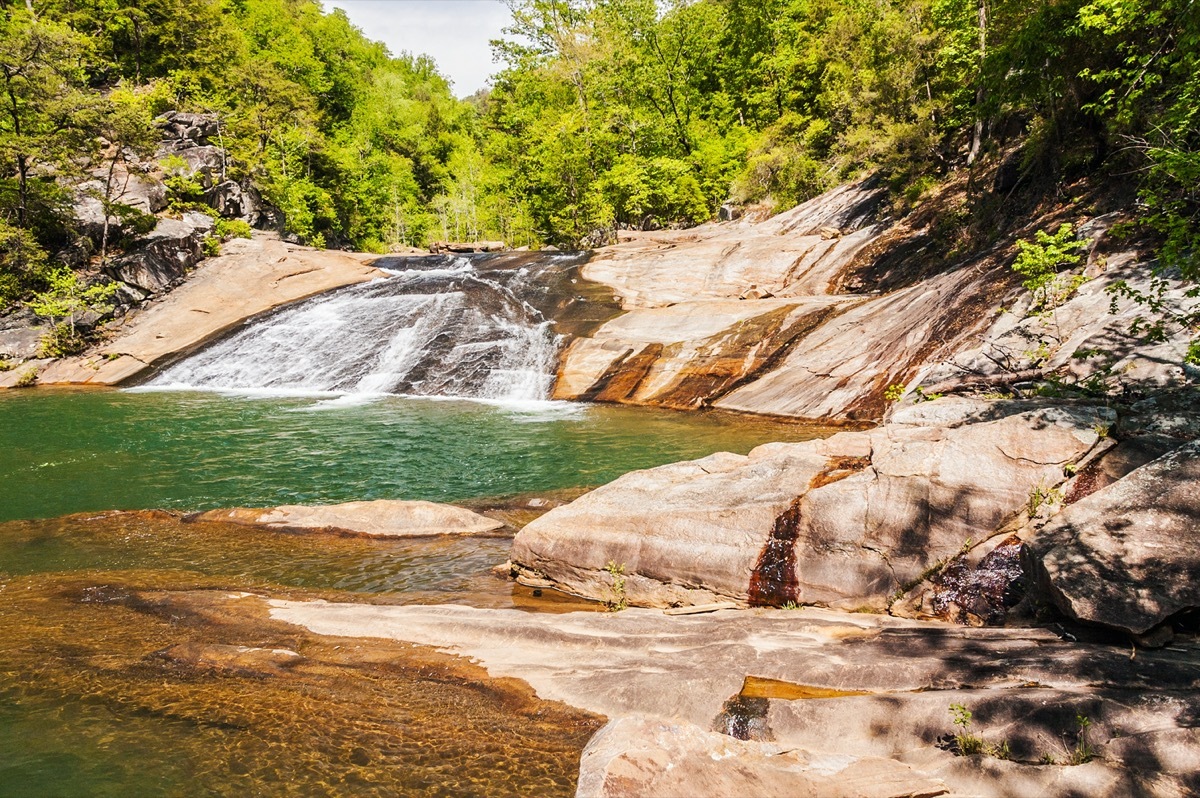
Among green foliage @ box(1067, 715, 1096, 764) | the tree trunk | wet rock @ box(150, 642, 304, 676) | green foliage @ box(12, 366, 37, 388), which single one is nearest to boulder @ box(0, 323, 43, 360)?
green foliage @ box(12, 366, 37, 388)

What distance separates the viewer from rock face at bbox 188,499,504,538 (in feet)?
31.0

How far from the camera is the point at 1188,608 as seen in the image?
400 cm

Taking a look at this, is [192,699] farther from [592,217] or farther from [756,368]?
[592,217]

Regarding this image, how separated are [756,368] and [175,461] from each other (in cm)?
1550

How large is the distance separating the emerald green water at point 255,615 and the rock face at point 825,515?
0.78 metres

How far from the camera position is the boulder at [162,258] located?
98.1ft

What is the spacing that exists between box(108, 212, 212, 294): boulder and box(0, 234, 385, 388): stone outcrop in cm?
64

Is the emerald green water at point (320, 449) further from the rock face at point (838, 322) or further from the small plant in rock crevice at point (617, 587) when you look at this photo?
the small plant in rock crevice at point (617, 587)

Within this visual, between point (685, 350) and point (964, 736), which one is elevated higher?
point (685, 350)

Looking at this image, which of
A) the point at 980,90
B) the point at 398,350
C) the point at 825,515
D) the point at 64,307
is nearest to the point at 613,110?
the point at 980,90

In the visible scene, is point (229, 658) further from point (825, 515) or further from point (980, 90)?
point (980, 90)

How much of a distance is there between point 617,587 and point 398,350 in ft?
62.8

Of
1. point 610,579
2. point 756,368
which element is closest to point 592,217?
point 756,368

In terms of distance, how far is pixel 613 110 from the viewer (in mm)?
39156
